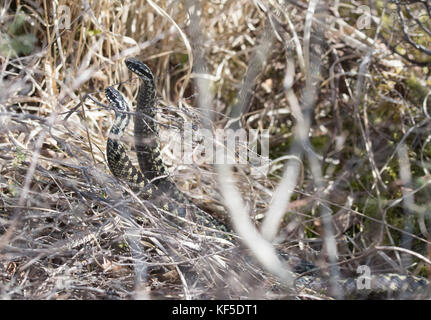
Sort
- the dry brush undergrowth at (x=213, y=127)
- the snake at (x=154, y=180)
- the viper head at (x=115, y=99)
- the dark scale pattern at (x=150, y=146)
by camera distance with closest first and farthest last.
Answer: the dry brush undergrowth at (x=213, y=127)
the snake at (x=154, y=180)
the viper head at (x=115, y=99)
the dark scale pattern at (x=150, y=146)

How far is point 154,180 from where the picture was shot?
3375 millimetres

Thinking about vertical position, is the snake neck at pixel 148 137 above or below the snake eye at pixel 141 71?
below

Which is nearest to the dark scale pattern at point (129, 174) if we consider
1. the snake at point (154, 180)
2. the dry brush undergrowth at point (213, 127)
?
the snake at point (154, 180)

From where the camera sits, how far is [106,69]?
13.8 feet

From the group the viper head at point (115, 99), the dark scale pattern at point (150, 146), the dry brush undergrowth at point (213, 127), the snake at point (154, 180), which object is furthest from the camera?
the dark scale pattern at point (150, 146)

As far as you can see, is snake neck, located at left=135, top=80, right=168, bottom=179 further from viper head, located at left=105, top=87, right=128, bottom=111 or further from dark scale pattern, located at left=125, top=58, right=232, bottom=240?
viper head, located at left=105, top=87, right=128, bottom=111

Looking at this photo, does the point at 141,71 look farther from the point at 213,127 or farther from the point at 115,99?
the point at 213,127

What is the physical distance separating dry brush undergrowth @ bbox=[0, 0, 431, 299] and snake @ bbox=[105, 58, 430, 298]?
13 cm

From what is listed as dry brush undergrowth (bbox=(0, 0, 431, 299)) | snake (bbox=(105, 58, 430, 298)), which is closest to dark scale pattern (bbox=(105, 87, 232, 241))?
snake (bbox=(105, 58, 430, 298))

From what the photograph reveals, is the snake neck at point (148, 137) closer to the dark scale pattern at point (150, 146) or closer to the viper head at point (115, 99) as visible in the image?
the dark scale pattern at point (150, 146)

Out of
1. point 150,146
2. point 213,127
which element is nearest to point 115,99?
point 150,146

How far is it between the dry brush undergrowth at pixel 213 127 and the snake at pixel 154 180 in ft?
0.42

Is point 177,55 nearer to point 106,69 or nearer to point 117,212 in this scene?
point 106,69

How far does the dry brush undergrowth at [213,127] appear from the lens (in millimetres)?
2680
